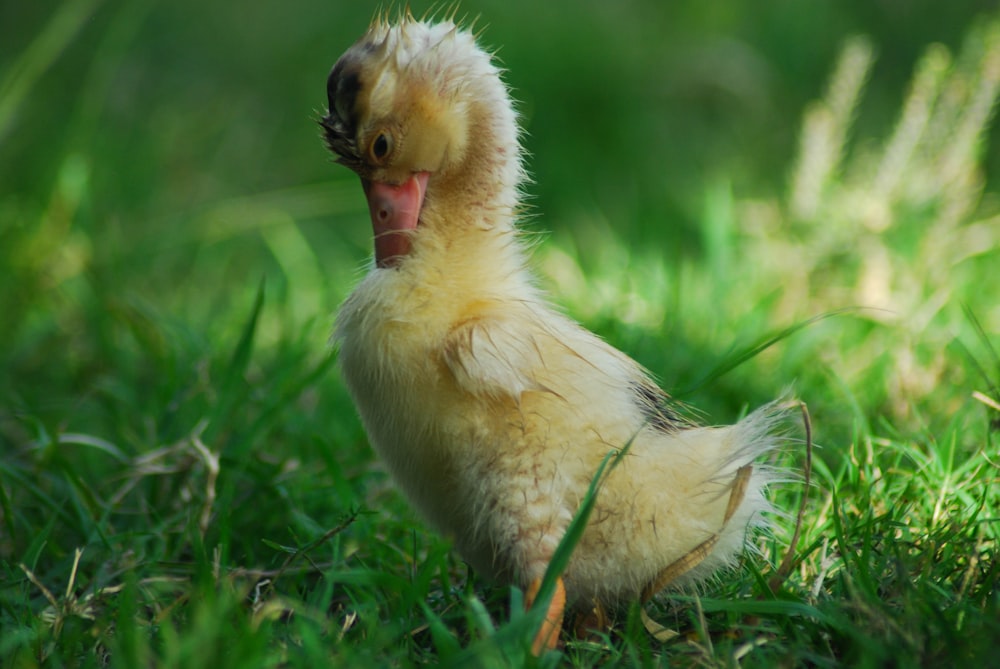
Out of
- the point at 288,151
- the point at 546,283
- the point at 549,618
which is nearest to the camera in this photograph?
the point at 549,618

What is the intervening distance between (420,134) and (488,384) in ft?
1.93

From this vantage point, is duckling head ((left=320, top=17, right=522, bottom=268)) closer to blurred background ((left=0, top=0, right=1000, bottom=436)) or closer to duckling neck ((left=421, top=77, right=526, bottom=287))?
duckling neck ((left=421, top=77, right=526, bottom=287))

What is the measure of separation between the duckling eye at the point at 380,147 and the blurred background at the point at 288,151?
5.00 ft

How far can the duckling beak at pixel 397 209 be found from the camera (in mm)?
2408

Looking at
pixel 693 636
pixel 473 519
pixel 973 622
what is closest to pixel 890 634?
pixel 973 622

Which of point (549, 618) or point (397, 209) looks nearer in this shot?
point (549, 618)

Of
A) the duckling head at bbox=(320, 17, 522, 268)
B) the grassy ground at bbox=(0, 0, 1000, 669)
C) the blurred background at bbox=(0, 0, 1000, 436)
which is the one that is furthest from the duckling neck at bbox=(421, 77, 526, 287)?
the blurred background at bbox=(0, 0, 1000, 436)

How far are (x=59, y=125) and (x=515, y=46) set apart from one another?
2.90m

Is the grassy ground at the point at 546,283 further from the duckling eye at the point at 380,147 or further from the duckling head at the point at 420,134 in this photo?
the duckling eye at the point at 380,147

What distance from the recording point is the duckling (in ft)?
7.31

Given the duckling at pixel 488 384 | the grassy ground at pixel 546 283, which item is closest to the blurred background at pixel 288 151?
the grassy ground at pixel 546 283

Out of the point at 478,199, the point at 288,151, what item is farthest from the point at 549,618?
the point at 288,151

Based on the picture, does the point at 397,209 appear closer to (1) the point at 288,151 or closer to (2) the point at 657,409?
(2) the point at 657,409

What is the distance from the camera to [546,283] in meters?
2.88
